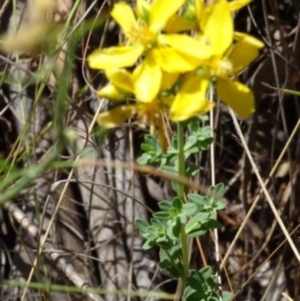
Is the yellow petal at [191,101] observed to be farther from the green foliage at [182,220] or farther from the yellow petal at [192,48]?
the green foliage at [182,220]

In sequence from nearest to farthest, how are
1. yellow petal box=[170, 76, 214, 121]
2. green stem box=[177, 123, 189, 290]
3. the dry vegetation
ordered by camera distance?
yellow petal box=[170, 76, 214, 121], green stem box=[177, 123, 189, 290], the dry vegetation

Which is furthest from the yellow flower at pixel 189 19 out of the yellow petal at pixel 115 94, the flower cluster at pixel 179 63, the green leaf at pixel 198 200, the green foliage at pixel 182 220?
the green leaf at pixel 198 200

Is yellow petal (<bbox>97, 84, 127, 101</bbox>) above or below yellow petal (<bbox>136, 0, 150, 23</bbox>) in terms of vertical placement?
below

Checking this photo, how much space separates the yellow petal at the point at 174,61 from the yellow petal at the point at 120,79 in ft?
0.15

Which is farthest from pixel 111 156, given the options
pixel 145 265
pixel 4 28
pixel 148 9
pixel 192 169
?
pixel 148 9

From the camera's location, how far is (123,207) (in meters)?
1.95

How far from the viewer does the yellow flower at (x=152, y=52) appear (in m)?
1.00

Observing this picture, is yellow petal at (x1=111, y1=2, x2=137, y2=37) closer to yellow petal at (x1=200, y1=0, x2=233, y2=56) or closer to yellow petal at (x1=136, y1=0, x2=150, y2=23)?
yellow petal at (x1=136, y1=0, x2=150, y2=23)

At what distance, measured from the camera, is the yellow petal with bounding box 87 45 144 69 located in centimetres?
104

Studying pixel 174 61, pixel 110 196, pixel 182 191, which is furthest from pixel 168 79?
pixel 110 196

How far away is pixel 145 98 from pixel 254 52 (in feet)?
0.50

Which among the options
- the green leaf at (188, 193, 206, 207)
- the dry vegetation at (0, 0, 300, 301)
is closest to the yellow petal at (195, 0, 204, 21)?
the green leaf at (188, 193, 206, 207)

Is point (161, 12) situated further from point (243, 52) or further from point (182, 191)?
point (182, 191)

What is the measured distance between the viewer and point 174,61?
39.9 inches
